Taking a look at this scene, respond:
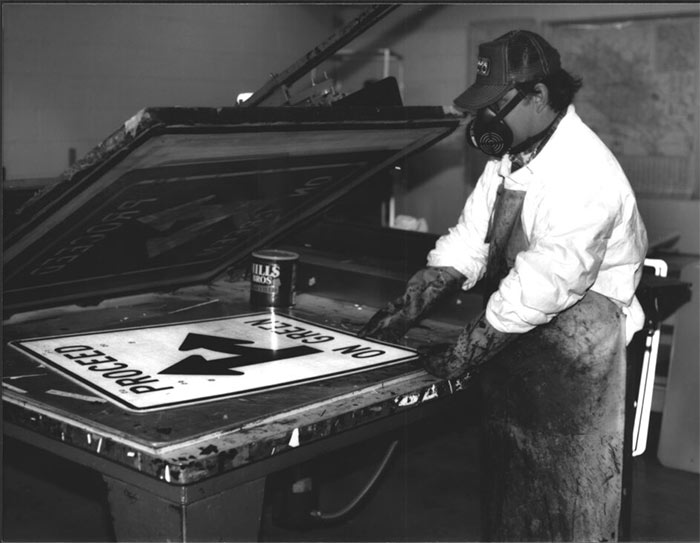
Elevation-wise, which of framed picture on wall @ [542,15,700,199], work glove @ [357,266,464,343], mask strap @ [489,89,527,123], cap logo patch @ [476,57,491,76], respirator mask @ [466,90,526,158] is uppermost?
framed picture on wall @ [542,15,700,199]

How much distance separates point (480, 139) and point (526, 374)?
51cm

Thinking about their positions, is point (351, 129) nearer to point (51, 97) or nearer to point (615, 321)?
point (615, 321)

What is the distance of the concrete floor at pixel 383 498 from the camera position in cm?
270

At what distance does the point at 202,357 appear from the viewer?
174 cm

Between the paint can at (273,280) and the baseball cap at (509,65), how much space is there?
2.28 ft

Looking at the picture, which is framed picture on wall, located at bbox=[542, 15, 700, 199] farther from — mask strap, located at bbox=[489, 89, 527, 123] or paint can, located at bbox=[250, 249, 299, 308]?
mask strap, located at bbox=[489, 89, 527, 123]

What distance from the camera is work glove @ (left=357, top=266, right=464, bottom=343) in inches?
77.5

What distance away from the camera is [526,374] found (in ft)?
5.96

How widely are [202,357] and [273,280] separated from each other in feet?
1.72

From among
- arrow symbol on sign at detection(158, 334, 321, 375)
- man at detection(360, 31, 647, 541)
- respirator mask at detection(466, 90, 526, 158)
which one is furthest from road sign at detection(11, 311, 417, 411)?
respirator mask at detection(466, 90, 526, 158)

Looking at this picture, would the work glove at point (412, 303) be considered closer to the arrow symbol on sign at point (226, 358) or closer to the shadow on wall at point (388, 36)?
the arrow symbol on sign at point (226, 358)

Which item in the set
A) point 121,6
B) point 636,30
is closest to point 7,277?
point 121,6

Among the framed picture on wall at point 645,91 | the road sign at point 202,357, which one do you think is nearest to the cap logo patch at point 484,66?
the road sign at point 202,357

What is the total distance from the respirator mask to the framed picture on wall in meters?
4.13
